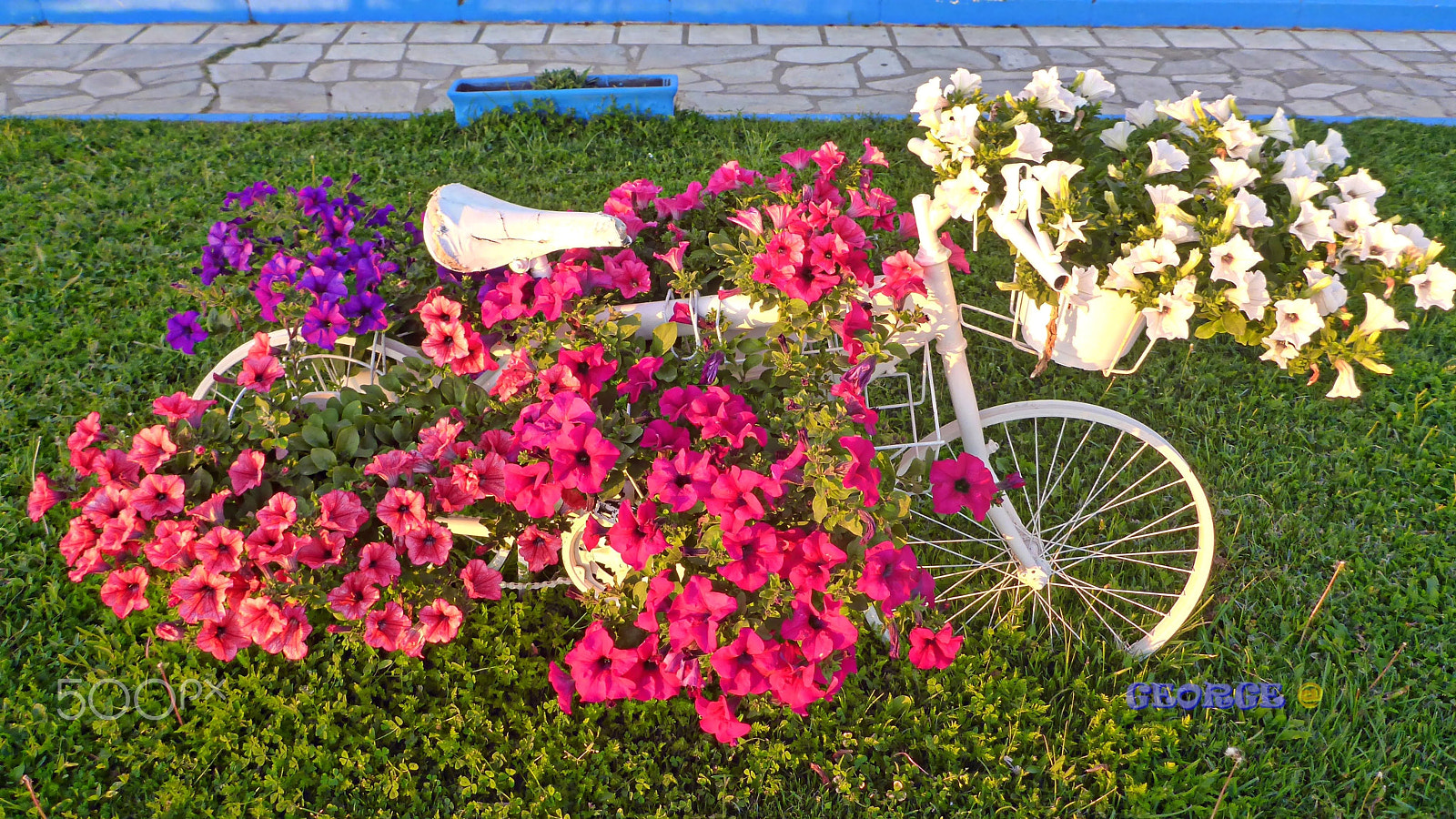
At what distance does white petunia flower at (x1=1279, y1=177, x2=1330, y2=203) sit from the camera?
1.56 m

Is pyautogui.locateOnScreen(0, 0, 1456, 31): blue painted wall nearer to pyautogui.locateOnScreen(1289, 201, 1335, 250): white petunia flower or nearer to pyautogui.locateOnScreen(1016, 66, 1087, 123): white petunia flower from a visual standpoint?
pyautogui.locateOnScreen(1016, 66, 1087, 123): white petunia flower

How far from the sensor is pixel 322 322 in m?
2.04

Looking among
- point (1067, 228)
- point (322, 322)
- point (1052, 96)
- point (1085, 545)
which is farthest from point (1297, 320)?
point (322, 322)

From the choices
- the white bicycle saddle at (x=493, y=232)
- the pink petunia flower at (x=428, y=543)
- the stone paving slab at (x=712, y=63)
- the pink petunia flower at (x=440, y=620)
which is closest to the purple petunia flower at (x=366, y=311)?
the white bicycle saddle at (x=493, y=232)

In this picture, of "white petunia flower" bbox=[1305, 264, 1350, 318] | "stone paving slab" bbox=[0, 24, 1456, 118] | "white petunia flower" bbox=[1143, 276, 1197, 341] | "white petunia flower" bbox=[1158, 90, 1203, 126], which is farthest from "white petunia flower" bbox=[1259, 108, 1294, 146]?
"stone paving slab" bbox=[0, 24, 1456, 118]

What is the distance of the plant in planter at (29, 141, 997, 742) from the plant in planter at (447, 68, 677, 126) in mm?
3168

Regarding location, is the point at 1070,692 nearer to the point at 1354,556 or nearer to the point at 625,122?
the point at 1354,556

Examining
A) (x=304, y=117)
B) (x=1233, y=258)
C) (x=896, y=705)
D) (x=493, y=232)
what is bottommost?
(x=896, y=705)

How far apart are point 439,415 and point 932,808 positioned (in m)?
1.46

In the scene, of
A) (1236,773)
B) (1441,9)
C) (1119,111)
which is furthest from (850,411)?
(1441,9)

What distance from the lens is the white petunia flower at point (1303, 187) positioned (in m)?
1.56

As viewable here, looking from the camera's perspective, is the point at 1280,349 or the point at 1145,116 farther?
the point at 1145,116

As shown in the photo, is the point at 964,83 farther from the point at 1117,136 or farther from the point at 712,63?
the point at 712,63

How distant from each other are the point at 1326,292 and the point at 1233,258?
6.7 inches
